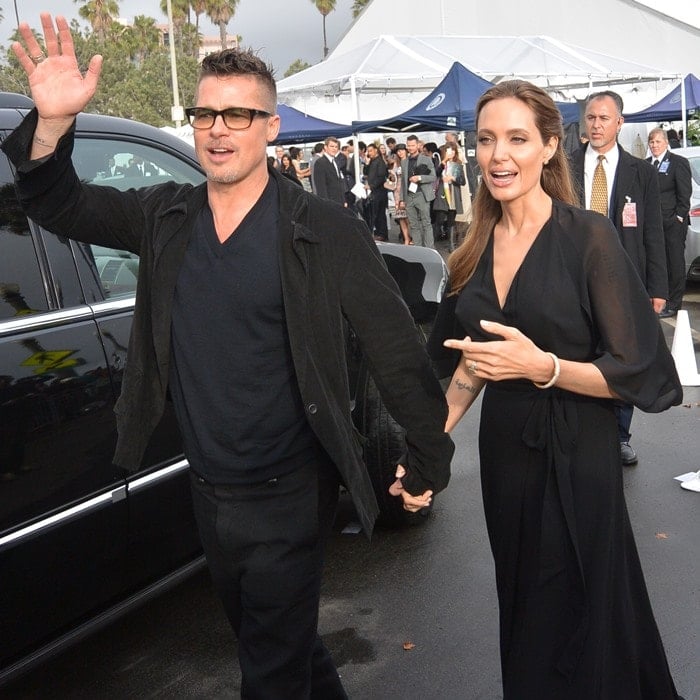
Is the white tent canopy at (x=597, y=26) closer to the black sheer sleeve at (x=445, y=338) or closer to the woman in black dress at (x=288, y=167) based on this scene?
the woman in black dress at (x=288, y=167)

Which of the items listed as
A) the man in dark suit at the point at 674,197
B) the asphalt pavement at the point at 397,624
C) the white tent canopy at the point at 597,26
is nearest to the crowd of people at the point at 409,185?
the man in dark suit at the point at 674,197

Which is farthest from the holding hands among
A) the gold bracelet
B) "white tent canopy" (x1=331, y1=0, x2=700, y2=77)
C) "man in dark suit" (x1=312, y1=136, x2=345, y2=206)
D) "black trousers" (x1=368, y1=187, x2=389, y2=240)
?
"white tent canopy" (x1=331, y1=0, x2=700, y2=77)

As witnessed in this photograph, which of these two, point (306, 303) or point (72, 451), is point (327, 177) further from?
point (306, 303)

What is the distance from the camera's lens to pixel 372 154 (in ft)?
66.1

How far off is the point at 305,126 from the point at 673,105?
332 inches

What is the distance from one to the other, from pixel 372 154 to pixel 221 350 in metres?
18.3

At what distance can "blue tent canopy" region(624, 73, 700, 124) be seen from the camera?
69.6 ft

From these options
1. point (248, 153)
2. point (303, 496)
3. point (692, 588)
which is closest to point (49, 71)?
point (248, 153)

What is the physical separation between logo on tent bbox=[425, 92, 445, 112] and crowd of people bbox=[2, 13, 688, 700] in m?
13.7

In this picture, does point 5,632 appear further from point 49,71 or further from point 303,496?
point 49,71

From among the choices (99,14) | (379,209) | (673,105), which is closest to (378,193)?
(379,209)

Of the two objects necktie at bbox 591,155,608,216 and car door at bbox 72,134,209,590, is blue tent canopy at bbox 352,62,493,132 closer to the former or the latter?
necktie at bbox 591,155,608,216

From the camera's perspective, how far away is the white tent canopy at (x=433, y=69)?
1877 cm

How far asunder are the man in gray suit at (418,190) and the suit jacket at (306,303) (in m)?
14.1
